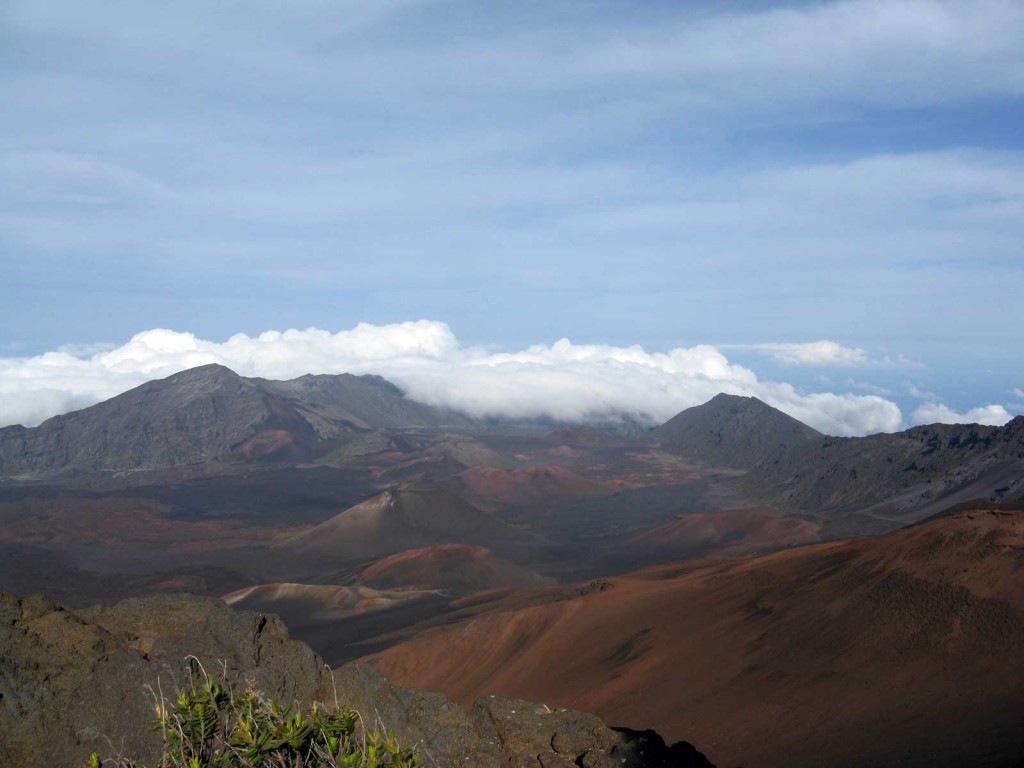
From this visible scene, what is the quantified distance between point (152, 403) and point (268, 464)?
139 ft

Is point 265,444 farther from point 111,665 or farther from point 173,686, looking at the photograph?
point 173,686

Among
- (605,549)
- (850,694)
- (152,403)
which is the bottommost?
(605,549)

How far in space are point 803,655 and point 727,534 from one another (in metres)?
62.9

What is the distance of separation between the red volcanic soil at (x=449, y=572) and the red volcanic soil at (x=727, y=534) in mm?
16340

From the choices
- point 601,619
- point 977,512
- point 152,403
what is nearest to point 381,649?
point 601,619

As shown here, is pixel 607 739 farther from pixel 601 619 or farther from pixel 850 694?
pixel 601 619

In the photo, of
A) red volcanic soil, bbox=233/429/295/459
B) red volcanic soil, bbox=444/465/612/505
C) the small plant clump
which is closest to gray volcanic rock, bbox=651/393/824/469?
red volcanic soil, bbox=444/465/612/505

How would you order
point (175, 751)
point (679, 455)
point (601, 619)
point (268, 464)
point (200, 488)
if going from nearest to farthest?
point (175, 751) → point (601, 619) → point (200, 488) → point (268, 464) → point (679, 455)

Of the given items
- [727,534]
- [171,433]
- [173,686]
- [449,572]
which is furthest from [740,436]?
[173,686]

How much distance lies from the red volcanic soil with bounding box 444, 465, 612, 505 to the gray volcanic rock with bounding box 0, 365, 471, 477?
47.4 meters

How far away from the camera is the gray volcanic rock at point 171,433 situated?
568ft

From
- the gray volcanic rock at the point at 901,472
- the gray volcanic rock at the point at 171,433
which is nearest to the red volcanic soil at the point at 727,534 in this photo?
the gray volcanic rock at the point at 901,472

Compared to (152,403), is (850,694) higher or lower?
lower

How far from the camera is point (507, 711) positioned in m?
12.6
